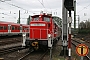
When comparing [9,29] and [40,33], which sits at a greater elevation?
[9,29]

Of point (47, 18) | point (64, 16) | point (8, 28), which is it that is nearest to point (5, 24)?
point (8, 28)

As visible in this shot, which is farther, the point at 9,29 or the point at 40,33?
the point at 9,29

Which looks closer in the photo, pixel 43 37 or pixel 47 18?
pixel 43 37

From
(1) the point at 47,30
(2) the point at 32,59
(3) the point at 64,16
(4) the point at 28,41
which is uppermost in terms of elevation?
(3) the point at 64,16

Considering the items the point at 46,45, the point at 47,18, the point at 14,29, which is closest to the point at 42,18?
the point at 47,18

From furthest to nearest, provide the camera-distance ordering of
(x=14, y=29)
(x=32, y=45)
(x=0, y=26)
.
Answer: (x=14, y=29)
(x=0, y=26)
(x=32, y=45)

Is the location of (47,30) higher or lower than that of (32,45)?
higher

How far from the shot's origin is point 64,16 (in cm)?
1320

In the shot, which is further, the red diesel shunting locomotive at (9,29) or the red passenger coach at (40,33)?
the red diesel shunting locomotive at (9,29)

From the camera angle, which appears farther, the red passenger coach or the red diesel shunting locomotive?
the red diesel shunting locomotive

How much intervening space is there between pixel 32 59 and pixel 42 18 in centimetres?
491

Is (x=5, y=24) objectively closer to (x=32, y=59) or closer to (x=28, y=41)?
(x=28, y=41)

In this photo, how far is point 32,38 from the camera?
14.9 meters

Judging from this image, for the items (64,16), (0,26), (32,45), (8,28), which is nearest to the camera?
(64,16)
